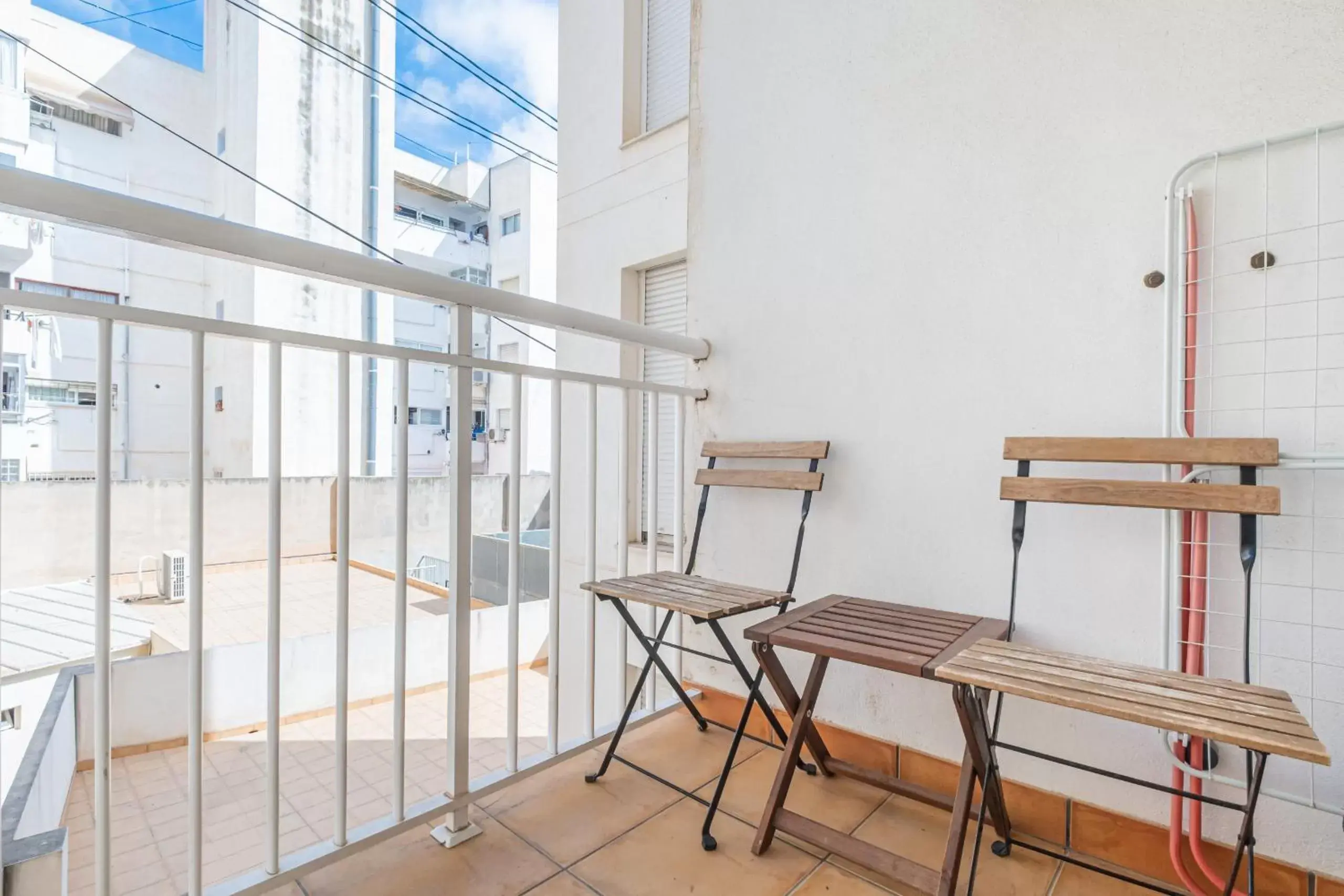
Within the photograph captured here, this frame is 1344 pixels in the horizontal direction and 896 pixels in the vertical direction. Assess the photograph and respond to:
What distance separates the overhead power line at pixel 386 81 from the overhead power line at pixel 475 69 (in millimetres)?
1228

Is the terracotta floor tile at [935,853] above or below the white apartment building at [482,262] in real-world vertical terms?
below

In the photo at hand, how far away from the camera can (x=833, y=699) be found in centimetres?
208

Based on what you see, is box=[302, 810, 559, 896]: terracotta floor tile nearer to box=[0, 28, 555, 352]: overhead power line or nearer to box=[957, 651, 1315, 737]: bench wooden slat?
box=[957, 651, 1315, 737]: bench wooden slat

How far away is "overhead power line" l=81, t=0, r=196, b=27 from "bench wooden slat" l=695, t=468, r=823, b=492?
1451 centimetres

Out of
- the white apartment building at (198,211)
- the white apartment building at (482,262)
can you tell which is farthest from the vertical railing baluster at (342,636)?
the white apartment building at (482,262)

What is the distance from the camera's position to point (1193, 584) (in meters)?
1.46

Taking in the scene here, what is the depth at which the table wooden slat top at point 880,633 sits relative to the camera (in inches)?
53.3

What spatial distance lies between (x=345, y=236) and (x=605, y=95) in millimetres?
8297

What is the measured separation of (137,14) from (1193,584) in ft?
53.1

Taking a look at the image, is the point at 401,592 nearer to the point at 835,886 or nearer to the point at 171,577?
the point at 835,886

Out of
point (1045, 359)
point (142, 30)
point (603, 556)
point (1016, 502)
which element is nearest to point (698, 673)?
point (1016, 502)

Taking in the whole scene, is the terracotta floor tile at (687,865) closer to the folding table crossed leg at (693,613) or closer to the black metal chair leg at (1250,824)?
the folding table crossed leg at (693,613)

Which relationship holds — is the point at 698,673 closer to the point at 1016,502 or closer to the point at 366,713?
the point at 1016,502

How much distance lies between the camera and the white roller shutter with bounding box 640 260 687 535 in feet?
15.0
